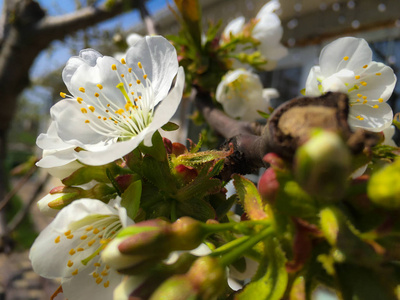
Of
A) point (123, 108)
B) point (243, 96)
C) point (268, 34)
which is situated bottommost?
point (243, 96)

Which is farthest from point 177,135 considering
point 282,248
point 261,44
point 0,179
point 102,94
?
point 282,248

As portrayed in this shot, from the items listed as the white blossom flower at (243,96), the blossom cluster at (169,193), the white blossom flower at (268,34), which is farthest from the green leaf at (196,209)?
the white blossom flower at (268,34)

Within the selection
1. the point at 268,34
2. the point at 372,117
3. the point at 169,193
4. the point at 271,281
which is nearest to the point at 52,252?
the point at 169,193

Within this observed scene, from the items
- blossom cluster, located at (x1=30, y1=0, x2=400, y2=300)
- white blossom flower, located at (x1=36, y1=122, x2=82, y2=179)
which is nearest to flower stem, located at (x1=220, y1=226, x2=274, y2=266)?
blossom cluster, located at (x1=30, y1=0, x2=400, y2=300)

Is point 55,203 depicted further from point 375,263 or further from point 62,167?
point 375,263

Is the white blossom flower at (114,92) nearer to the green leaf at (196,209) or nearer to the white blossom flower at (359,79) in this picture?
the green leaf at (196,209)

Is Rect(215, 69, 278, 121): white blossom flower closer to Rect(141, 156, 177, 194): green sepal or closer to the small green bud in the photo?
Rect(141, 156, 177, 194): green sepal

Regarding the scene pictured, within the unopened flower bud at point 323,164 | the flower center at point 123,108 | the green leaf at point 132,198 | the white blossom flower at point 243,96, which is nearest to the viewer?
the unopened flower bud at point 323,164

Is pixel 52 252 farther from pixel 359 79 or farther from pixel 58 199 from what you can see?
pixel 359 79
